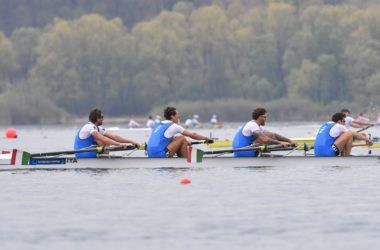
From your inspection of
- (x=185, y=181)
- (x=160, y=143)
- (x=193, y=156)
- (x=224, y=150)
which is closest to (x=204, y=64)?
(x=224, y=150)

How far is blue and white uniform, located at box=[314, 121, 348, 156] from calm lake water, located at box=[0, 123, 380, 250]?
0.63m

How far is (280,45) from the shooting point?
10462 cm

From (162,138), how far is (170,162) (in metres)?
0.69

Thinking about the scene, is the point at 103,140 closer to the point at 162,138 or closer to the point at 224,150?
the point at 162,138

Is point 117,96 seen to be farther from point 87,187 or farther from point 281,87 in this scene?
point 87,187

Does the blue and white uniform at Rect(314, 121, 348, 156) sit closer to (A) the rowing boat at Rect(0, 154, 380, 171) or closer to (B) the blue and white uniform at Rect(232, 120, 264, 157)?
(A) the rowing boat at Rect(0, 154, 380, 171)

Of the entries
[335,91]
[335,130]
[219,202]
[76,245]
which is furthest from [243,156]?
[335,91]

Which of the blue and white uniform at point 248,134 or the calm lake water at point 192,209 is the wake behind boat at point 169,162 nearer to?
the calm lake water at point 192,209

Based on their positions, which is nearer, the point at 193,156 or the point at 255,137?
the point at 193,156

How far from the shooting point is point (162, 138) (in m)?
23.0

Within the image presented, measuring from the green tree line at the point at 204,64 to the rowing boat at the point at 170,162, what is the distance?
75717mm

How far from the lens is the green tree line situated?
100000 millimetres

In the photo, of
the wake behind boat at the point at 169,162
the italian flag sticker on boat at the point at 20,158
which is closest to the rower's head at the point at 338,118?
the wake behind boat at the point at 169,162

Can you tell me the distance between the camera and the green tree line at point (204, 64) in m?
100
